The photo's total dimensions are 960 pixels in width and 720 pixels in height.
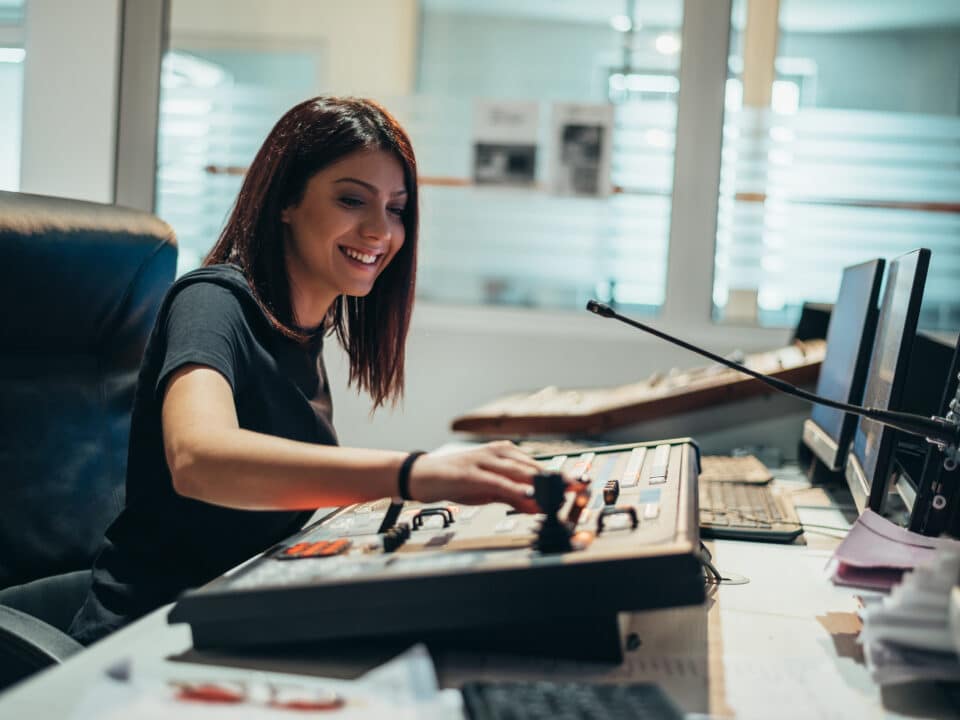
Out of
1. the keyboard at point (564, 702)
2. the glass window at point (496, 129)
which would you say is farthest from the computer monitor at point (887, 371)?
the glass window at point (496, 129)

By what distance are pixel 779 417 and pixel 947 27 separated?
4.61 feet

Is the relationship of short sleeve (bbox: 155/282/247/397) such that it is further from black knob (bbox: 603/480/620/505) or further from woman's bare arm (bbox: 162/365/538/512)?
black knob (bbox: 603/480/620/505)

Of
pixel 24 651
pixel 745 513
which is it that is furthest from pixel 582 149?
pixel 24 651

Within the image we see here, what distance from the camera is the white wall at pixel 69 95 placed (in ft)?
9.51

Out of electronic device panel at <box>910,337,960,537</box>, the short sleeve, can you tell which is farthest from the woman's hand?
electronic device panel at <box>910,337,960,537</box>

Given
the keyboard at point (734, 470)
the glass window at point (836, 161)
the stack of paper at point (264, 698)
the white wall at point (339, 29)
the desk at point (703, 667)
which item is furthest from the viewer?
the white wall at point (339, 29)

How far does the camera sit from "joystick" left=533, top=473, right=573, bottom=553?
2.40 feet

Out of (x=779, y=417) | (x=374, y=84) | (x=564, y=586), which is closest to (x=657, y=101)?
(x=374, y=84)

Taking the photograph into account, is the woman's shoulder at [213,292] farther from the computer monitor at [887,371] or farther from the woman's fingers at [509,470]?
the computer monitor at [887,371]

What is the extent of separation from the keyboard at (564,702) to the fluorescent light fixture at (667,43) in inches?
96.7

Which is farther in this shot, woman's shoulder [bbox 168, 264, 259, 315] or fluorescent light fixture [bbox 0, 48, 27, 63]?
fluorescent light fixture [bbox 0, 48, 27, 63]

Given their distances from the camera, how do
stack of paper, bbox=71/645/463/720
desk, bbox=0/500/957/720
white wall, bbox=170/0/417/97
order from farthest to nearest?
white wall, bbox=170/0/417/97 → desk, bbox=0/500/957/720 → stack of paper, bbox=71/645/463/720

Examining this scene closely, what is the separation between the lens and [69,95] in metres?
2.94

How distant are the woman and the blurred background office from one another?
1336 mm
